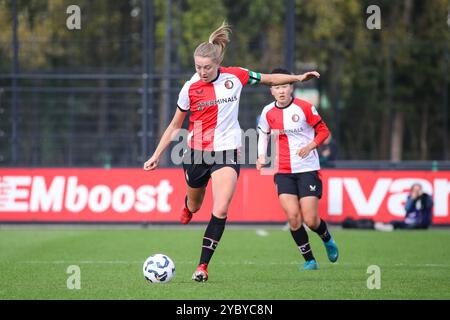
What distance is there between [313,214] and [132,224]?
8.98m

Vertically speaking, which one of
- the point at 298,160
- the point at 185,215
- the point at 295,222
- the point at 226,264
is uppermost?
the point at 298,160

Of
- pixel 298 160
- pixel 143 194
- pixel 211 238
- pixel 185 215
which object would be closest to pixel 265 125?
pixel 298 160

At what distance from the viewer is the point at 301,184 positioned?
12.5 meters

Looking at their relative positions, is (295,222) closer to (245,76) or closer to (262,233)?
(245,76)

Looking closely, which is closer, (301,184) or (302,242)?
(302,242)

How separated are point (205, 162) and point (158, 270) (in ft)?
4.13

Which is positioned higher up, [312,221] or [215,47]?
[215,47]

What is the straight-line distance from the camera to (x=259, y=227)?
2116 cm

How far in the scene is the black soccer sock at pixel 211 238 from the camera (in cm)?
1079

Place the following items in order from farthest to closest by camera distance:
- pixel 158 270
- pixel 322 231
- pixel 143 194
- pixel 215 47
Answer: pixel 143 194
pixel 322 231
pixel 215 47
pixel 158 270

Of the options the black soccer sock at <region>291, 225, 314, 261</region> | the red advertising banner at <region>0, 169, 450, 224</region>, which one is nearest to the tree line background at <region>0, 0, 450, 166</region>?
the red advertising banner at <region>0, 169, 450, 224</region>

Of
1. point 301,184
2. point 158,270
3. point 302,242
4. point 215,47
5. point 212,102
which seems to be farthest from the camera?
point 301,184

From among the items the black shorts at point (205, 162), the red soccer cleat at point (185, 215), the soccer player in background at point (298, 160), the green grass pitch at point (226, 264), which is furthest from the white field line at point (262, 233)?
the black shorts at point (205, 162)

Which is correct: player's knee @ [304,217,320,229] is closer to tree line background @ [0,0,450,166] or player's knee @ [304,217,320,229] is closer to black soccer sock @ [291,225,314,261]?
black soccer sock @ [291,225,314,261]
